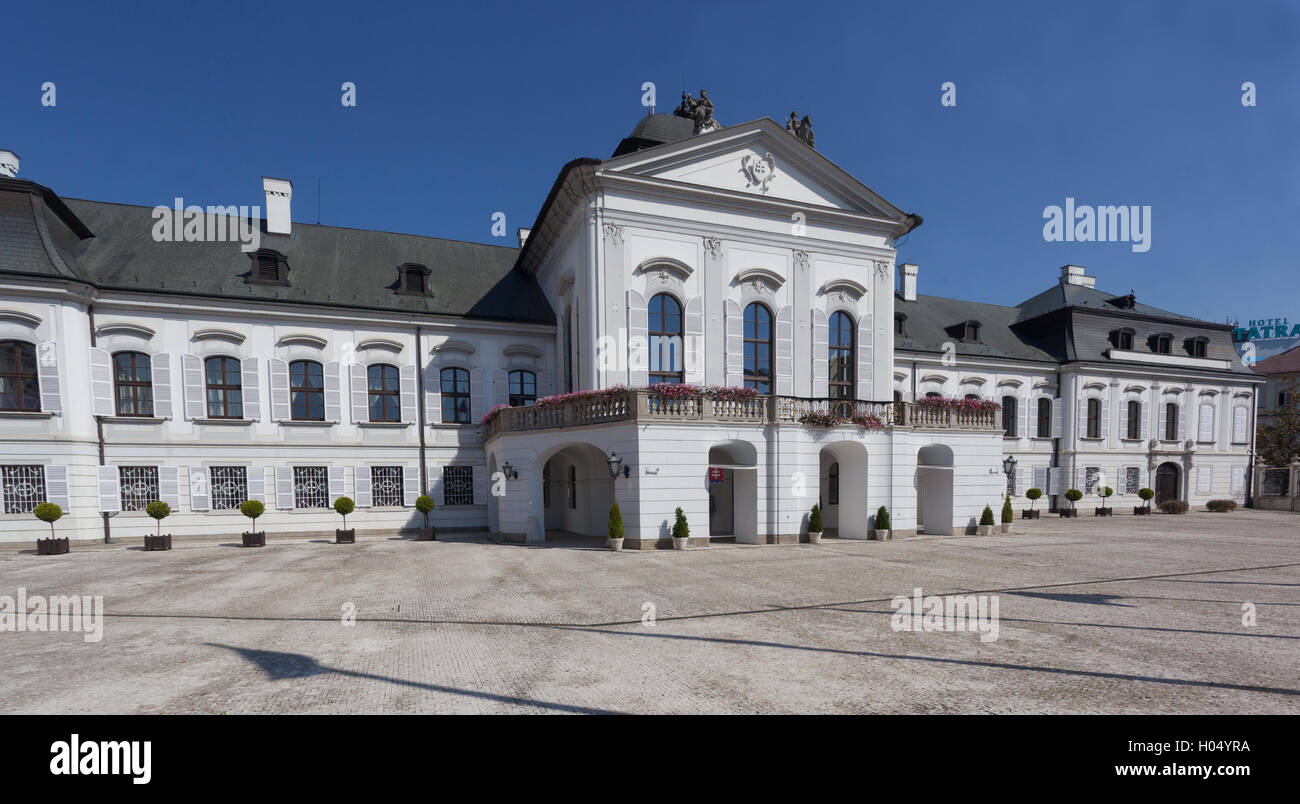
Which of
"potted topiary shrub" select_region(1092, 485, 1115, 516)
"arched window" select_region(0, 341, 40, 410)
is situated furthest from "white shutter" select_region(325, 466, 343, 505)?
"potted topiary shrub" select_region(1092, 485, 1115, 516)

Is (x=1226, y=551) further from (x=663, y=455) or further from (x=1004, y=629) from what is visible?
(x=663, y=455)

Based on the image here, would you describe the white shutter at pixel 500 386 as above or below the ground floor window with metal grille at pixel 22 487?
above

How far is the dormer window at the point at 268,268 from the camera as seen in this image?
21.1m

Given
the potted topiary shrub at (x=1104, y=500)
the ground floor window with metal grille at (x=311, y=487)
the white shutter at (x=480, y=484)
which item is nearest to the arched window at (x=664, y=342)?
the white shutter at (x=480, y=484)

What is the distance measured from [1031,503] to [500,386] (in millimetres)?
28658

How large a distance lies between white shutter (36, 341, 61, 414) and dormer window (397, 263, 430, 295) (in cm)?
1075

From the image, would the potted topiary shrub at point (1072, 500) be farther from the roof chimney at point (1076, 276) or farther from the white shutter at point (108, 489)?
the white shutter at point (108, 489)

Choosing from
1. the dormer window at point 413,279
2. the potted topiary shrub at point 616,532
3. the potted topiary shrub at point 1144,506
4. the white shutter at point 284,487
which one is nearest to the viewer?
the potted topiary shrub at point 616,532

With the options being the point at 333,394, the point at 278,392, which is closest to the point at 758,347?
the point at 333,394

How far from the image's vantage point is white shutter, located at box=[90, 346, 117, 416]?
18516 mm

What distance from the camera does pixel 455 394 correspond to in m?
22.7

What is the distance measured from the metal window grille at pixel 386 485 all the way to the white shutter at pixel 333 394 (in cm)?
246

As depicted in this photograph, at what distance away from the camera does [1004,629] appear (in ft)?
25.2

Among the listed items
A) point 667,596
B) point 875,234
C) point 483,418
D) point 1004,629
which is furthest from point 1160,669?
point 483,418
